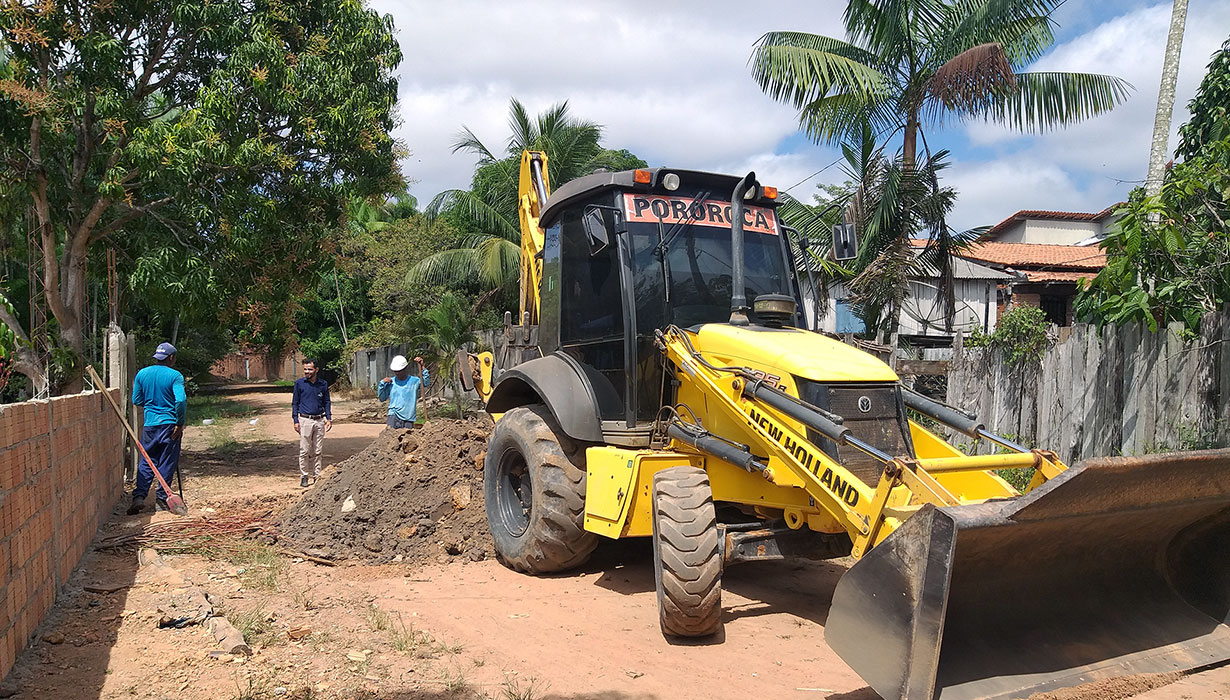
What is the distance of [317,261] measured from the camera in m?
12.8

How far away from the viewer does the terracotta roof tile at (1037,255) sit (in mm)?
25375

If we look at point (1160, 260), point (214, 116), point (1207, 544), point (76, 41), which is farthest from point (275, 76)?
point (1207, 544)

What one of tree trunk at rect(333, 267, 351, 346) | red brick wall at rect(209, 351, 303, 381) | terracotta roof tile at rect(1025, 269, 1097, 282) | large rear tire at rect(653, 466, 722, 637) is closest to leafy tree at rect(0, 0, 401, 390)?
large rear tire at rect(653, 466, 722, 637)

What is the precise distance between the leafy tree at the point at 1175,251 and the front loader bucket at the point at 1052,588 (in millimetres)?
2878

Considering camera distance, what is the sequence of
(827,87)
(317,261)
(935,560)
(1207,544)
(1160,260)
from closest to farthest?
(935,560)
(1207,544)
(1160,260)
(317,261)
(827,87)

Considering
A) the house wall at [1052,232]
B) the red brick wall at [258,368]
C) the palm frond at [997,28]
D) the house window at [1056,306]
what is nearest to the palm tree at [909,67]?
the palm frond at [997,28]

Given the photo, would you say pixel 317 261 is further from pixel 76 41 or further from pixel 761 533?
pixel 761 533

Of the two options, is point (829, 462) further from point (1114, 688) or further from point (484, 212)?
point (484, 212)

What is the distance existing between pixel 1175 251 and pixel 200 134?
10261mm

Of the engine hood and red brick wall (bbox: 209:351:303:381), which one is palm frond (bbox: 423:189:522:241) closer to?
the engine hood

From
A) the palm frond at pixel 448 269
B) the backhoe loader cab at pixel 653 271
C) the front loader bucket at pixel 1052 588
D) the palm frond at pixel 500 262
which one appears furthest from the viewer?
the palm frond at pixel 448 269

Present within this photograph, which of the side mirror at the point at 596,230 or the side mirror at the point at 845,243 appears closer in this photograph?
the side mirror at the point at 596,230

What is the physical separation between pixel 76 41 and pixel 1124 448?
1223 cm

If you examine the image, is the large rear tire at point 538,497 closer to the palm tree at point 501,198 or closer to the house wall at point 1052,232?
the palm tree at point 501,198
